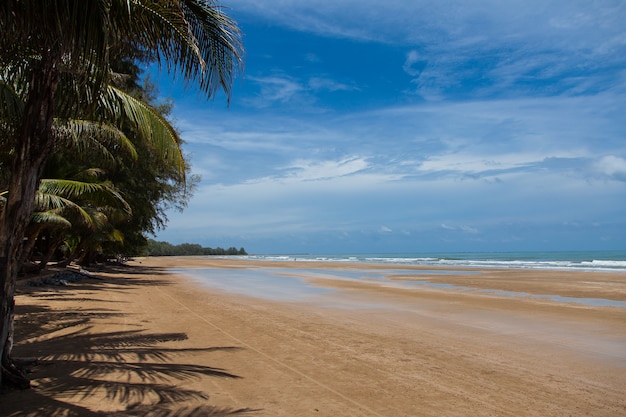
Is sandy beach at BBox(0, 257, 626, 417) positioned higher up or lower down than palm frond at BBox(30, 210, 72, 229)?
lower down

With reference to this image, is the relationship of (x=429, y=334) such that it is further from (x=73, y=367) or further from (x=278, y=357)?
(x=73, y=367)

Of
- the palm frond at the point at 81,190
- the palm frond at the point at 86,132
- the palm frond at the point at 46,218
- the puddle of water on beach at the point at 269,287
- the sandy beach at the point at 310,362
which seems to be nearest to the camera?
the sandy beach at the point at 310,362

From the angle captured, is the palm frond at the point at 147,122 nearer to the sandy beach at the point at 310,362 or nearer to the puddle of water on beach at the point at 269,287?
the sandy beach at the point at 310,362

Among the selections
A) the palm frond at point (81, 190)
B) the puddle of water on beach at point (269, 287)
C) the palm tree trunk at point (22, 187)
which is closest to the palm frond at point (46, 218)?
the palm frond at point (81, 190)

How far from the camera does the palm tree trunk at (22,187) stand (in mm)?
4473

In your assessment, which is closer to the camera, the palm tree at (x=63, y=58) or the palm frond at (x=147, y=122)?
the palm tree at (x=63, y=58)

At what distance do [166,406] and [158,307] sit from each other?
28.6 feet

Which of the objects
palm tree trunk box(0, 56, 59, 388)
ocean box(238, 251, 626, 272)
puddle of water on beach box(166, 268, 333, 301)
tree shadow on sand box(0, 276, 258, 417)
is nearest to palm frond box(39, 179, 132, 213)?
tree shadow on sand box(0, 276, 258, 417)

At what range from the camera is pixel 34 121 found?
468 cm

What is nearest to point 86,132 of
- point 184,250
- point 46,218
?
point 46,218

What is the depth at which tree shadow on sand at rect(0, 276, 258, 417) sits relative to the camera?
4.56 m

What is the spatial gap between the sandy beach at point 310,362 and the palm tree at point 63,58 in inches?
50.8

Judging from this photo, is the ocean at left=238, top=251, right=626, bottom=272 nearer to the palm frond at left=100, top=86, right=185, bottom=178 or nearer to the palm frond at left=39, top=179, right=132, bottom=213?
the palm frond at left=39, top=179, right=132, bottom=213

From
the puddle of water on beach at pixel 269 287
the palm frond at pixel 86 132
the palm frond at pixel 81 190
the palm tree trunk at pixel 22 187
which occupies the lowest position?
the puddle of water on beach at pixel 269 287
